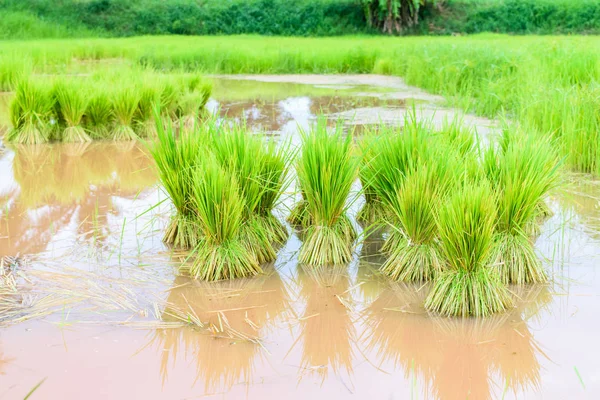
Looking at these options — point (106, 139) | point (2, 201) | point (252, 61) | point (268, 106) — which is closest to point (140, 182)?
point (2, 201)

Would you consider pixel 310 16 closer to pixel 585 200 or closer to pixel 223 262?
pixel 585 200

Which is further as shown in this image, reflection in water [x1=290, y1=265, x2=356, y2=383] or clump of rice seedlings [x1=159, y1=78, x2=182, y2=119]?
clump of rice seedlings [x1=159, y1=78, x2=182, y2=119]

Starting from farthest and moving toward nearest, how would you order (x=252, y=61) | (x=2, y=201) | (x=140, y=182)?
(x=252, y=61)
(x=140, y=182)
(x=2, y=201)

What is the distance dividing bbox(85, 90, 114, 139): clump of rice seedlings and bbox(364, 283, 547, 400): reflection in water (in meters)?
4.49

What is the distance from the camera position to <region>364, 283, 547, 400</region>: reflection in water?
231cm

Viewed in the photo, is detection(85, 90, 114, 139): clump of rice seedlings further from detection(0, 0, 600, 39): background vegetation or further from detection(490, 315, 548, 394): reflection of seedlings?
detection(0, 0, 600, 39): background vegetation

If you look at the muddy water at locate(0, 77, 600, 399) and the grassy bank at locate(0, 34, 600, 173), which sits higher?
the grassy bank at locate(0, 34, 600, 173)

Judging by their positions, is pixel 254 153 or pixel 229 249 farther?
pixel 254 153

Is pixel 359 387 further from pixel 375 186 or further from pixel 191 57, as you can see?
pixel 191 57

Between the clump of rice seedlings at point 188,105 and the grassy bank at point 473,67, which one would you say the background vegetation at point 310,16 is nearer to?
the grassy bank at point 473,67

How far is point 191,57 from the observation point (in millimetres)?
12766

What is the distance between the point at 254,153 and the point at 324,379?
59.8 inches

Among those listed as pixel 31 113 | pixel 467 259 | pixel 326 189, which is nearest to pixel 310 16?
pixel 31 113

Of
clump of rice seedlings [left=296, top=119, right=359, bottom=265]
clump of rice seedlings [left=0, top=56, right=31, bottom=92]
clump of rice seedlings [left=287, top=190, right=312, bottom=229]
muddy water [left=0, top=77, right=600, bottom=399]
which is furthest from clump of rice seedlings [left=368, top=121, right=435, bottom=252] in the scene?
clump of rice seedlings [left=0, top=56, right=31, bottom=92]
